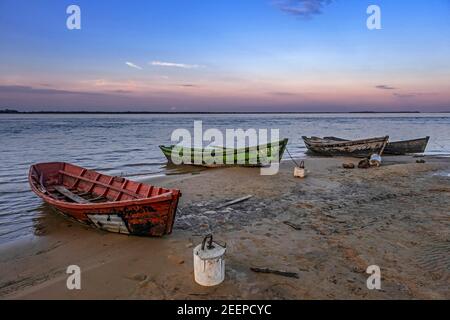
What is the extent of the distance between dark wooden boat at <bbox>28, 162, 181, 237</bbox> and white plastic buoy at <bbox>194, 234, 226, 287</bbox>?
169cm

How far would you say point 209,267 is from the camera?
164 inches

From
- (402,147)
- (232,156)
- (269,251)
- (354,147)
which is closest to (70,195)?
(269,251)

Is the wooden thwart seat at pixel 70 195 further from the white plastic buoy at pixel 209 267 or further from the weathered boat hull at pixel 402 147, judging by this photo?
the weathered boat hull at pixel 402 147

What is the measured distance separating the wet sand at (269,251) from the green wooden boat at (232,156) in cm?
428

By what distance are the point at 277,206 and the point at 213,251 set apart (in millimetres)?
4418

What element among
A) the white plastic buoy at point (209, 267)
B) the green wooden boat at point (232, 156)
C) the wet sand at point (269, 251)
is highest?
the green wooden boat at point (232, 156)

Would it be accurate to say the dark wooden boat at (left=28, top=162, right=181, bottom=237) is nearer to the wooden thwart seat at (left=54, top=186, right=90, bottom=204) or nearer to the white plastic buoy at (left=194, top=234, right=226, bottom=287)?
the wooden thwart seat at (left=54, top=186, right=90, bottom=204)

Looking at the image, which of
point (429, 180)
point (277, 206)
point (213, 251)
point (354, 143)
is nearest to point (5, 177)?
point (277, 206)

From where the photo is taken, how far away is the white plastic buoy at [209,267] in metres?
4.15

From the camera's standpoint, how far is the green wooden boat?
13.8m

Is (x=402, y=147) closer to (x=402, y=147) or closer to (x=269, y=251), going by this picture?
(x=402, y=147)

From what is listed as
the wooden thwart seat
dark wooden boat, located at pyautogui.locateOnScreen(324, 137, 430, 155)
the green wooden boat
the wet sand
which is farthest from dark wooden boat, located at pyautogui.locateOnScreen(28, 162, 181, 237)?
dark wooden boat, located at pyautogui.locateOnScreen(324, 137, 430, 155)

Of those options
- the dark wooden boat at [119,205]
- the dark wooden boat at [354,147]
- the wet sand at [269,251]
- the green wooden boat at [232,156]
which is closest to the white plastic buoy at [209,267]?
the wet sand at [269,251]
